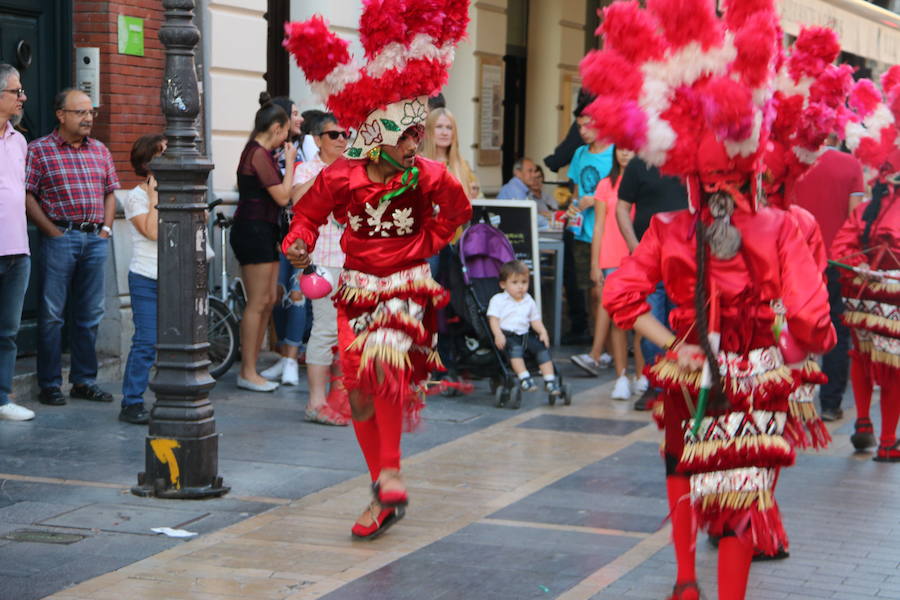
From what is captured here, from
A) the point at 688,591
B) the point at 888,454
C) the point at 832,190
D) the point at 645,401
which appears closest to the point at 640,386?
the point at 645,401

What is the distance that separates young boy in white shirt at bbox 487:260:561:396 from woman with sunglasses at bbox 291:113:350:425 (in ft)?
4.65

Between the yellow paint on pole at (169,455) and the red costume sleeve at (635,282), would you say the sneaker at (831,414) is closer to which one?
the yellow paint on pole at (169,455)

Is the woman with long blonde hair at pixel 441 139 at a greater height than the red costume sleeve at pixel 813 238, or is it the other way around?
the woman with long blonde hair at pixel 441 139

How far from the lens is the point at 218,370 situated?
36.8 ft

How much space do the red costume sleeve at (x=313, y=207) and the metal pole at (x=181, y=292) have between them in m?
0.94

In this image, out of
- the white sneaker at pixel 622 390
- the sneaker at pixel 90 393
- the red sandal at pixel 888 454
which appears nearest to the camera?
the red sandal at pixel 888 454

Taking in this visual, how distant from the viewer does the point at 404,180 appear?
6855mm

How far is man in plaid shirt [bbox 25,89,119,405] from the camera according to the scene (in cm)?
970

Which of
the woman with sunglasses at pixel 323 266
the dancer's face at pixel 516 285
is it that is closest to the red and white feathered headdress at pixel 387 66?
the woman with sunglasses at pixel 323 266

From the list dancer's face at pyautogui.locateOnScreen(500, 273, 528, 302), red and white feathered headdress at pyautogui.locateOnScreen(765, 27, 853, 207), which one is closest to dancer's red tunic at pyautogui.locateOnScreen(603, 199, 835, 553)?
red and white feathered headdress at pyautogui.locateOnScreen(765, 27, 853, 207)

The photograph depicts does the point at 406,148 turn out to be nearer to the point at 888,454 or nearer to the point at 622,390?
the point at 888,454

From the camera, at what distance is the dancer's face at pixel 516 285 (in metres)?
10.6

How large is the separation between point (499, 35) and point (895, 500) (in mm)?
11497

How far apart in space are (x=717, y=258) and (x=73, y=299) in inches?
230
